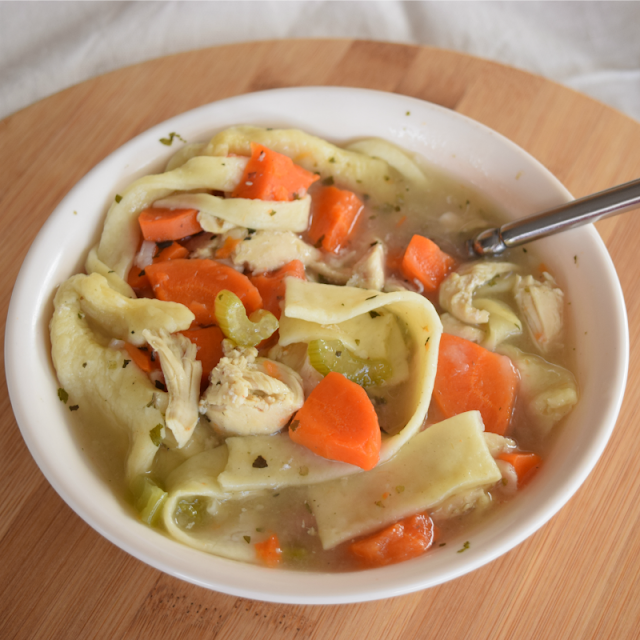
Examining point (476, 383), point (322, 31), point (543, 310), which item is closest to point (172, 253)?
point (476, 383)

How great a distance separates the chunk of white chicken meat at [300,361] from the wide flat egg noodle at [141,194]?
2.57 feet

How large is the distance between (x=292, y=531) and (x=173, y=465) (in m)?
0.51

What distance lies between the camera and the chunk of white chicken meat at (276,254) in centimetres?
259

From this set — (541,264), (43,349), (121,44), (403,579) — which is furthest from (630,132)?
(121,44)

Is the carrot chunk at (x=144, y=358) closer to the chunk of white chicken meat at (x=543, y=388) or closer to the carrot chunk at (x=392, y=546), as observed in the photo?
the carrot chunk at (x=392, y=546)

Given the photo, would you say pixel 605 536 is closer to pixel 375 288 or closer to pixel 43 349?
pixel 375 288

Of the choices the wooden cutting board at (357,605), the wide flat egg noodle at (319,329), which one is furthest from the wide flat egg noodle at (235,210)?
the wooden cutting board at (357,605)

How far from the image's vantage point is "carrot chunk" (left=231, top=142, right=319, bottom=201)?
2643 millimetres

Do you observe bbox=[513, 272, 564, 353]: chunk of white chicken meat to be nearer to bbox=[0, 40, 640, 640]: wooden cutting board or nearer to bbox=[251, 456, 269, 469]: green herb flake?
bbox=[0, 40, 640, 640]: wooden cutting board

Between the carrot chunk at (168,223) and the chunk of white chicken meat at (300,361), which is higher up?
the carrot chunk at (168,223)

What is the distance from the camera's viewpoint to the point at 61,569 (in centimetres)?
215

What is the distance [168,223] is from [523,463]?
1.78m

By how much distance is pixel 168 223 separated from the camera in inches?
103

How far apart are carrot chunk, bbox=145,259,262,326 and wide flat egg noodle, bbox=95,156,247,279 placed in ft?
0.58
